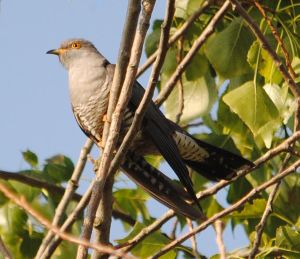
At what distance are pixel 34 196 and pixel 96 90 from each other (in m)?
0.66

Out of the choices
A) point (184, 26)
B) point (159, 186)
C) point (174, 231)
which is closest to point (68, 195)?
point (159, 186)

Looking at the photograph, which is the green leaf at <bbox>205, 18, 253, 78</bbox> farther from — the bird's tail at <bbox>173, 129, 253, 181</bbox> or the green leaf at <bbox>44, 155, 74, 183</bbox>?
the green leaf at <bbox>44, 155, 74, 183</bbox>

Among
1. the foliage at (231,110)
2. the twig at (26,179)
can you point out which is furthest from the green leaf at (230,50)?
the twig at (26,179)

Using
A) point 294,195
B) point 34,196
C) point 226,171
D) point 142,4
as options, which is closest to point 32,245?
point 34,196

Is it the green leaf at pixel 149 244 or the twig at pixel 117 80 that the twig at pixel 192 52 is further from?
the green leaf at pixel 149 244

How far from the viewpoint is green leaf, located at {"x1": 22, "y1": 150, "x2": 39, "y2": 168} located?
15.9 feet

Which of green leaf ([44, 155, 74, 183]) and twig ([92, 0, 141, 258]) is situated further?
green leaf ([44, 155, 74, 183])

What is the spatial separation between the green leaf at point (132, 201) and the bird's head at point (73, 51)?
811 mm

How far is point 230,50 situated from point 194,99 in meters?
0.36

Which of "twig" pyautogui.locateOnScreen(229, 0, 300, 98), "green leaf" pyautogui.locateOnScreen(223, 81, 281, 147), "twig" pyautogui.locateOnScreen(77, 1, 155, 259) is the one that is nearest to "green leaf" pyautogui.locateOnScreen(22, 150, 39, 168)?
"green leaf" pyautogui.locateOnScreen(223, 81, 281, 147)

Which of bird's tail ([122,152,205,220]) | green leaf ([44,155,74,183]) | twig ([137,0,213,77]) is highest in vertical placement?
twig ([137,0,213,77])

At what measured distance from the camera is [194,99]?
4.36 metres

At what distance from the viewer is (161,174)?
412 cm

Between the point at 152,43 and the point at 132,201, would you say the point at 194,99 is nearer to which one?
the point at 152,43
